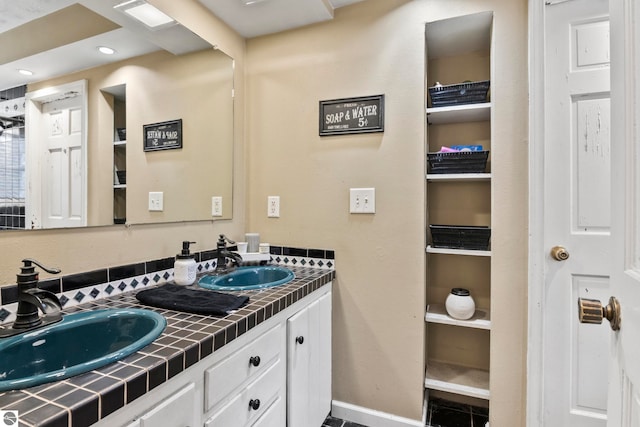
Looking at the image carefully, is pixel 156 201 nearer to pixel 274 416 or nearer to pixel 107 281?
pixel 107 281

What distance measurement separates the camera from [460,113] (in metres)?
1.67

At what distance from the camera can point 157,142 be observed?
4.85 feet

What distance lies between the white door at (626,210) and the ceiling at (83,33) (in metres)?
1.43

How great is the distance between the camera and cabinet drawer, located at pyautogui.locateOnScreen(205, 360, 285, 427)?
3.09 ft

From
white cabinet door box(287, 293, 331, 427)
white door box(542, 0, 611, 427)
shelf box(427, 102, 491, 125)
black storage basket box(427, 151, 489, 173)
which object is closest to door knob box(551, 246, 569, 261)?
white door box(542, 0, 611, 427)

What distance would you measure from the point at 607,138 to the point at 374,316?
136 cm

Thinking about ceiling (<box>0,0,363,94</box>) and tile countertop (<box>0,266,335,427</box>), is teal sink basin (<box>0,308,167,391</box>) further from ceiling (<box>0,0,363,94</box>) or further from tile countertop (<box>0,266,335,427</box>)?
ceiling (<box>0,0,363,94</box>)

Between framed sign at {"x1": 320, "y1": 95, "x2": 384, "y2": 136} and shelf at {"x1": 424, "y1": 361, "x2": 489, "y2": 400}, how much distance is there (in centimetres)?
137

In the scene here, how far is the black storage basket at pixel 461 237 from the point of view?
1.57m

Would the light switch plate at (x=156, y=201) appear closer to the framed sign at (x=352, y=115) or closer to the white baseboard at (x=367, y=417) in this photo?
the framed sign at (x=352, y=115)

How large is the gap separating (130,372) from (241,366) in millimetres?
411

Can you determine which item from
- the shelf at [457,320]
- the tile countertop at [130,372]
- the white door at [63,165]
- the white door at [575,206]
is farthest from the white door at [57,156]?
Answer: the white door at [575,206]

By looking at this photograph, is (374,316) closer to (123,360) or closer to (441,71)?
(123,360)

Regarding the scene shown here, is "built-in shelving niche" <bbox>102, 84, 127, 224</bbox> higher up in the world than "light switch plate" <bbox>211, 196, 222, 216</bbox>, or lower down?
higher up
